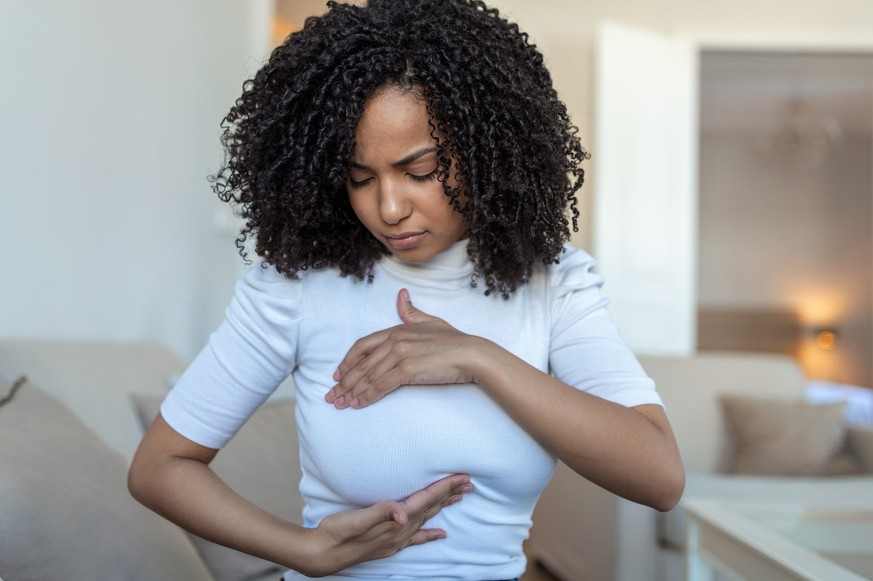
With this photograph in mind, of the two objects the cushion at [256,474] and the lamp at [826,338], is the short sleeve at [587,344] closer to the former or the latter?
the cushion at [256,474]

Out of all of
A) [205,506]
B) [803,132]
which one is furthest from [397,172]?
[803,132]

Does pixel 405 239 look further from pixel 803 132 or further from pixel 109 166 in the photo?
pixel 803 132

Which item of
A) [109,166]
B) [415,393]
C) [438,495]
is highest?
[109,166]

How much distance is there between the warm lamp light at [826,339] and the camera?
26.3 ft

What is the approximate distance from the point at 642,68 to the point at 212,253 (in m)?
2.85

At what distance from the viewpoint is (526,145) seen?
1.04 meters

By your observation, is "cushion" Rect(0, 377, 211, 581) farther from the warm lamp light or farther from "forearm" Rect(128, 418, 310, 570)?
the warm lamp light

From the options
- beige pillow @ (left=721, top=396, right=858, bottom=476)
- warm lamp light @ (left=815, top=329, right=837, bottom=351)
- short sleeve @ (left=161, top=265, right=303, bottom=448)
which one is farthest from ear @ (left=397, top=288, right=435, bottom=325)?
warm lamp light @ (left=815, top=329, right=837, bottom=351)

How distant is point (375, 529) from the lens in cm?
96

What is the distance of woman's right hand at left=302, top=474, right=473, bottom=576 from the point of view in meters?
0.95

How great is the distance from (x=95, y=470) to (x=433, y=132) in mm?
695

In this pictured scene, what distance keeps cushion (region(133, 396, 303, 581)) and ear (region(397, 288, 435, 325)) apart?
2.28ft

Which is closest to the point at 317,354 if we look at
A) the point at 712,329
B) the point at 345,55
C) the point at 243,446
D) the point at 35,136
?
the point at 345,55

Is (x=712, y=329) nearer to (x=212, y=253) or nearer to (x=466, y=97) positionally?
(x=212, y=253)
